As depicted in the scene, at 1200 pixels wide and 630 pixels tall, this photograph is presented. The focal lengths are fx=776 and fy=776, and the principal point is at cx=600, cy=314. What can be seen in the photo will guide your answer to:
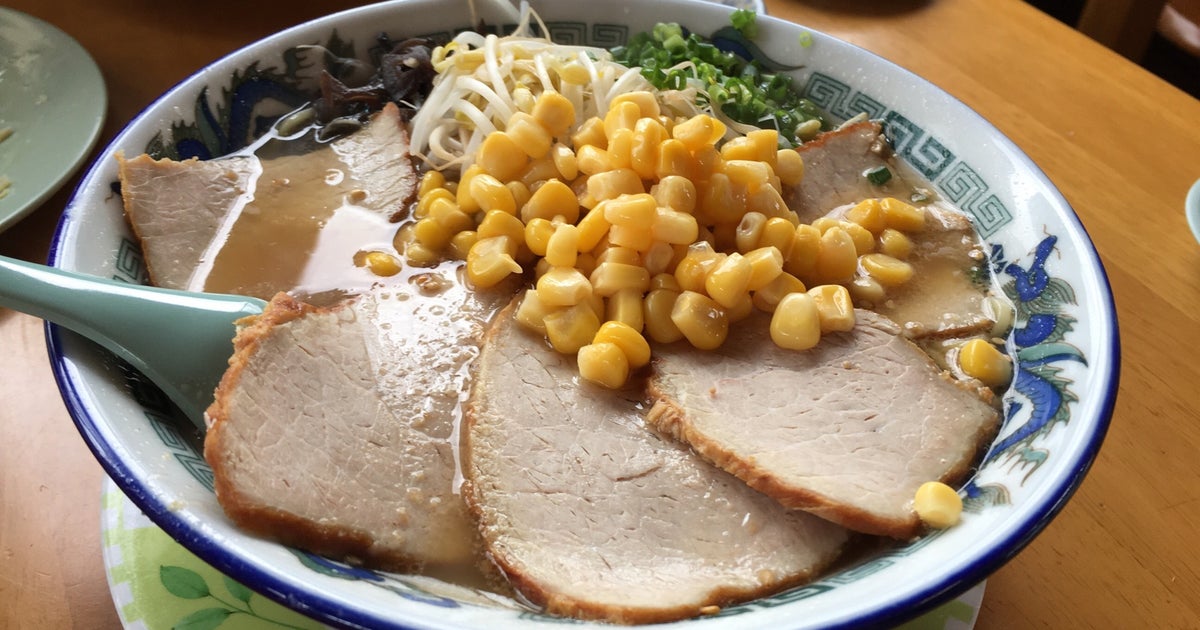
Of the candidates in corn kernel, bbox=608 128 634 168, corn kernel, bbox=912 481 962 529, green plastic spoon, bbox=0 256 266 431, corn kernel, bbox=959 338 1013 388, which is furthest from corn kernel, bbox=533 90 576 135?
corn kernel, bbox=912 481 962 529

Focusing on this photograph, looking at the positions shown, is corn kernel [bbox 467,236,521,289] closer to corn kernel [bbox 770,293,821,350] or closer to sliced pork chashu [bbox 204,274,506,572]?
sliced pork chashu [bbox 204,274,506,572]

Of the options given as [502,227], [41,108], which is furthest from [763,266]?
[41,108]

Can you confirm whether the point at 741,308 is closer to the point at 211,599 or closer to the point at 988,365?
the point at 988,365

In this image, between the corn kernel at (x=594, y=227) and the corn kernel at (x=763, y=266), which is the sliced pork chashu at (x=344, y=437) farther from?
the corn kernel at (x=763, y=266)

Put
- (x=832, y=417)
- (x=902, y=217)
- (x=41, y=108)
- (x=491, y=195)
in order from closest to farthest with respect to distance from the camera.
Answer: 1. (x=832, y=417)
2. (x=491, y=195)
3. (x=902, y=217)
4. (x=41, y=108)

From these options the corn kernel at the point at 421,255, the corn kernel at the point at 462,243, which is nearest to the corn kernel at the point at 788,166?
the corn kernel at the point at 462,243

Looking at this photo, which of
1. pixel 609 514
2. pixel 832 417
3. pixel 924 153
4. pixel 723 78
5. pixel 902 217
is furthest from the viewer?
pixel 723 78
